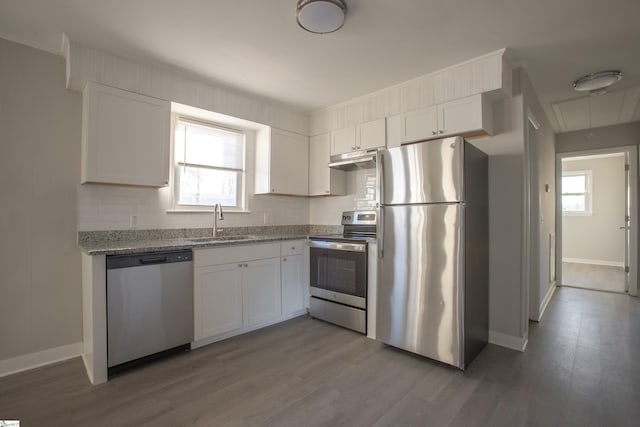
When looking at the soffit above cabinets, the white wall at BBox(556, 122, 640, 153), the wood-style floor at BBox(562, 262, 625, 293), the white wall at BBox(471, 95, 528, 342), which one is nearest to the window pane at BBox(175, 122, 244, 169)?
the white wall at BBox(471, 95, 528, 342)

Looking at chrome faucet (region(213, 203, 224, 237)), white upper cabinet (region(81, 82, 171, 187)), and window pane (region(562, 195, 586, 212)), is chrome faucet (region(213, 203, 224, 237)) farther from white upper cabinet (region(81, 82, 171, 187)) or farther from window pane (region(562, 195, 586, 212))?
window pane (region(562, 195, 586, 212))

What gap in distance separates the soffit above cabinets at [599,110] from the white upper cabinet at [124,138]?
459cm

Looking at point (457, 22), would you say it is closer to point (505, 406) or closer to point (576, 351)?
point (505, 406)

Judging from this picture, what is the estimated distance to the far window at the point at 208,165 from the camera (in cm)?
328

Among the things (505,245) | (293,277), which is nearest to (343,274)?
(293,277)

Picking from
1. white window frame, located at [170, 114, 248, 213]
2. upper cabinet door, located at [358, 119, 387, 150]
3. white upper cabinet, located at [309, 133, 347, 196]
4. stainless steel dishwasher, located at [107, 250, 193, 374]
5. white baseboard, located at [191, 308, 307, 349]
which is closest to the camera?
stainless steel dishwasher, located at [107, 250, 193, 374]

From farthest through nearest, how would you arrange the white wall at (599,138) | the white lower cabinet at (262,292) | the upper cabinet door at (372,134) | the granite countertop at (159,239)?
the white wall at (599,138), the upper cabinet door at (372,134), the white lower cabinet at (262,292), the granite countertop at (159,239)

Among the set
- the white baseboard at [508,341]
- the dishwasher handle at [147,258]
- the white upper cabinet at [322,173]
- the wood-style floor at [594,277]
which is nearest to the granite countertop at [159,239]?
the dishwasher handle at [147,258]

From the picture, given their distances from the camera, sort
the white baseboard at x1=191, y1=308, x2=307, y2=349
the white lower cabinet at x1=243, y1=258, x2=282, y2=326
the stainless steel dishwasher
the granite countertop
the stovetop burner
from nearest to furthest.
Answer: the stainless steel dishwasher
the granite countertop
the white baseboard at x1=191, y1=308, x2=307, y2=349
the white lower cabinet at x1=243, y1=258, x2=282, y2=326
the stovetop burner

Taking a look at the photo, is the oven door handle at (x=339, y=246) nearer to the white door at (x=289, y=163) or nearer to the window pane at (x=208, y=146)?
the white door at (x=289, y=163)

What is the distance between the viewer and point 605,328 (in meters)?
3.15

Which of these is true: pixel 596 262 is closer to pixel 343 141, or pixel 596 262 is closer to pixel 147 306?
pixel 343 141

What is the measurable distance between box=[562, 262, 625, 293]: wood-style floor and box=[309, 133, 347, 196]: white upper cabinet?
4257mm

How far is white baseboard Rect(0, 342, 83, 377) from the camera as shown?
228 centimetres
